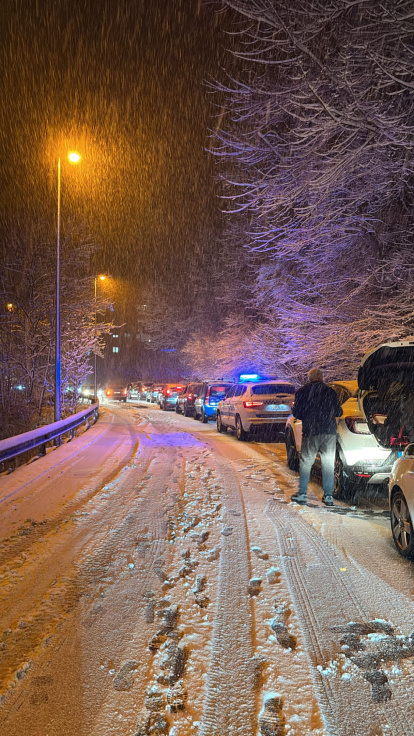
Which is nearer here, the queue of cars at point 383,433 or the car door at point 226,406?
the queue of cars at point 383,433

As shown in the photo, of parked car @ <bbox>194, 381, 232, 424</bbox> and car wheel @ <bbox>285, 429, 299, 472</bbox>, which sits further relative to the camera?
parked car @ <bbox>194, 381, 232, 424</bbox>

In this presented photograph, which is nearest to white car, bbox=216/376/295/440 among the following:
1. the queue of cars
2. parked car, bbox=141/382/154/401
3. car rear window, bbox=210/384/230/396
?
the queue of cars

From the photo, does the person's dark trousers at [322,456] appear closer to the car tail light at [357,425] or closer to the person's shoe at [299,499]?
the person's shoe at [299,499]

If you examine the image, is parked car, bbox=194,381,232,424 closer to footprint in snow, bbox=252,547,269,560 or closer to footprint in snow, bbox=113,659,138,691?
footprint in snow, bbox=252,547,269,560

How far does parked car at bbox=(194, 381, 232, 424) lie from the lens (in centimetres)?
2219

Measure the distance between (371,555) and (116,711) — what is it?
10.2ft

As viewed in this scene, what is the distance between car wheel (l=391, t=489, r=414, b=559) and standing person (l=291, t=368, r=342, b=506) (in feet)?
5.99

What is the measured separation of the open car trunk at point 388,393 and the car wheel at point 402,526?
120 cm

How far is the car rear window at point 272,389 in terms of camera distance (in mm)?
14250

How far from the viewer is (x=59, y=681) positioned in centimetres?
274

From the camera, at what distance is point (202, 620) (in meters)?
3.40

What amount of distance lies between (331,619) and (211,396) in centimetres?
1911

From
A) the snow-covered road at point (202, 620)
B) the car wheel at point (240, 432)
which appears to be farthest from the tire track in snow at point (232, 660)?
the car wheel at point (240, 432)

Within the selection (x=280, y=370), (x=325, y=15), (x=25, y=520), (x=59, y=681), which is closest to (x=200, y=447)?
(x=25, y=520)
